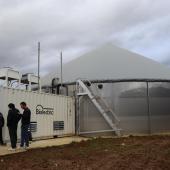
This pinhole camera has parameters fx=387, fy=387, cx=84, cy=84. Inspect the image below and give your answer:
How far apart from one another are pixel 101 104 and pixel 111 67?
8.09 feet

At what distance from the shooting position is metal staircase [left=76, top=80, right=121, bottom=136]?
70.2ft

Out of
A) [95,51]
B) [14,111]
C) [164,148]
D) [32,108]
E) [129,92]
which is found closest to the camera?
[164,148]

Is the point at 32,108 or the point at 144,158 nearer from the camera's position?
the point at 144,158

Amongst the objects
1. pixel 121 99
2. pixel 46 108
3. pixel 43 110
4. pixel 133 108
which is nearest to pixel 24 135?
pixel 43 110

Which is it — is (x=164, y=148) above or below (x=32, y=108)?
below

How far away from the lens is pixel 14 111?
545 inches

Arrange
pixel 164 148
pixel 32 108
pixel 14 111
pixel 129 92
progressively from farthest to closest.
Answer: pixel 129 92 < pixel 32 108 < pixel 14 111 < pixel 164 148

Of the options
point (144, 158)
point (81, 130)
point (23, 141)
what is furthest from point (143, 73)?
point (144, 158)

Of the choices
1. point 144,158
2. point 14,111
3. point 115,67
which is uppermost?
point 115,67

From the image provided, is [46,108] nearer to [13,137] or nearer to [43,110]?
[43,110]

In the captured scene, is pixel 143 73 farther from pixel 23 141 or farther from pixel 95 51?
pixel 23 141

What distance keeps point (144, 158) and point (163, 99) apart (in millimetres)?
12647

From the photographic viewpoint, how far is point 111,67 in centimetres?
2300

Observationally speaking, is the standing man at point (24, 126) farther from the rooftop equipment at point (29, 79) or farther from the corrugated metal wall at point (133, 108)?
the corrugated metal wall at point (133, 108)
